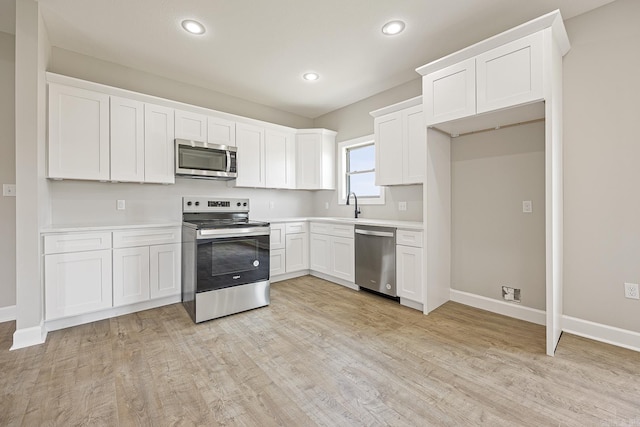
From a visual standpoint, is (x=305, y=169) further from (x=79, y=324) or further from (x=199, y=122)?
(x=79, y=324)

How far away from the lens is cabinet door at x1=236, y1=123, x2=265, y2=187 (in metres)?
4.08

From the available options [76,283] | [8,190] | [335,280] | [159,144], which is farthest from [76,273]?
[335,280]

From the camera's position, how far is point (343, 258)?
157 inches

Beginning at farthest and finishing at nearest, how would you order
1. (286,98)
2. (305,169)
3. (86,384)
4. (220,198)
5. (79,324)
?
(305,169)
(286,98)
(220,198)
(79,324)
(86,384)

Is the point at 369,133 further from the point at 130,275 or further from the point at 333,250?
the point at 130,275

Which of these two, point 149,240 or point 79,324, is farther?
point 149,240

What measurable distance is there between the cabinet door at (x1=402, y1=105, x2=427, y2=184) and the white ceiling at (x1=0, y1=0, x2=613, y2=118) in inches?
25.4

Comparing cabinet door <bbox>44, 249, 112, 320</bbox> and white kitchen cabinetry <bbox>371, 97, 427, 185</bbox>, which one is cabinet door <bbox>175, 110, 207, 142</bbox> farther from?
white kitchen cabinetry <bbox>371, 97, 427, 185</bbox>

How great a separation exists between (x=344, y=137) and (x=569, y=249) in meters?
3.36

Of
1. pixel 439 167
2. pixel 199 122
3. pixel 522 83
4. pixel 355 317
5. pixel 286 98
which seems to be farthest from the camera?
pixel 286 98

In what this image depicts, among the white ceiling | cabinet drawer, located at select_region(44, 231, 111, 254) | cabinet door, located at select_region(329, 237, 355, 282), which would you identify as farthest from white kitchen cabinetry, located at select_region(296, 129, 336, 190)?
cabinet drawer, located at select_region(44, 231, 111, 254)

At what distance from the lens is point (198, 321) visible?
9.31 ft

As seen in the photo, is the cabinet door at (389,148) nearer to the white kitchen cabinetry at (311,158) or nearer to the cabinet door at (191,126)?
the white kitchen cabinetry at (311,158)

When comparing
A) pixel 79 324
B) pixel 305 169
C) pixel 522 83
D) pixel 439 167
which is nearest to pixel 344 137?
pixel 305 169
